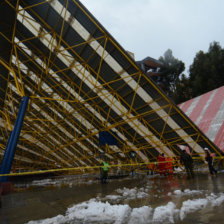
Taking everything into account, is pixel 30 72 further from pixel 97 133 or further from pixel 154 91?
pixel 154 91

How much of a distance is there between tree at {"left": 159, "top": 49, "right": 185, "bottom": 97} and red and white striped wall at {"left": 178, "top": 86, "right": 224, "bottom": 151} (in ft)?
67.6

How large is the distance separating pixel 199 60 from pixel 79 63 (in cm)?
3262

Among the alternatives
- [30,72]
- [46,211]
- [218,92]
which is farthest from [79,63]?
[218,92]

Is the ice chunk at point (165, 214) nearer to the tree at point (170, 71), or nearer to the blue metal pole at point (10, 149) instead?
the blue metal pole at point (10, 149)

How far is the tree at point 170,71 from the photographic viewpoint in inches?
1810

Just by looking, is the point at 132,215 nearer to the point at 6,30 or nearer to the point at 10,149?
the point at 10,149

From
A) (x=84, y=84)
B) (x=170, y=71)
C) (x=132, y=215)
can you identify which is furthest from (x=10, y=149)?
(x=170, y=71)

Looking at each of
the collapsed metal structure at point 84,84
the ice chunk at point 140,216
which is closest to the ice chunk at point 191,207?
the ice chunk at point 140,216

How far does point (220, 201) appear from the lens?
4340 millimetres

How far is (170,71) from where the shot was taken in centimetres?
4619

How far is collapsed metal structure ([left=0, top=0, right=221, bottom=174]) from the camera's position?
11039 mm

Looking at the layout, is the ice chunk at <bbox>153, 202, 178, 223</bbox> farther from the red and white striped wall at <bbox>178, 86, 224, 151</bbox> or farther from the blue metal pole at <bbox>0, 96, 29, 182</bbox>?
the red and white striped wall at <bbox>178, 86, 224, 151</bbox>

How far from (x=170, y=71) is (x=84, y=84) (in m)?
36.9

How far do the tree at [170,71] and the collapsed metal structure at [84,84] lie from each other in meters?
32.6
